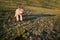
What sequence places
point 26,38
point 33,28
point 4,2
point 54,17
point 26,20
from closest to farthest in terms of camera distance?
point 26,38
point 33,28
point 26,20
point 54,17
point 4,2

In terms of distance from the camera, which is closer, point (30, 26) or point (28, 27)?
point (28, 27)

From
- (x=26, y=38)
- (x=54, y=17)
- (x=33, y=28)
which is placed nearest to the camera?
(x=26, y=38)

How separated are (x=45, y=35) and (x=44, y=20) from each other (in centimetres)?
326

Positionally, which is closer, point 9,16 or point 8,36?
point 8,36

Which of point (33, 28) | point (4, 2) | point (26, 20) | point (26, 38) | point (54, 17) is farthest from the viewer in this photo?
point (4, 2)

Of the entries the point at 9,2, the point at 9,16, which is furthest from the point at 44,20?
the point at 9,2

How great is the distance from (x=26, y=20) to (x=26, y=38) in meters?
3.43

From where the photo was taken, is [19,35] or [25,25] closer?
[19,35]

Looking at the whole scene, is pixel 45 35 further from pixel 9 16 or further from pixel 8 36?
pixel 9 16

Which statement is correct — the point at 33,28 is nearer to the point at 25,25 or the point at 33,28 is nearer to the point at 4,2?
the point at 25,25

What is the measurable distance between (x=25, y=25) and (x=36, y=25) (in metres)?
0.95

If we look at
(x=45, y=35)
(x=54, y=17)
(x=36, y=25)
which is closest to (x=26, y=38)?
(x=45, y=35)

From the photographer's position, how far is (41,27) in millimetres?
15773

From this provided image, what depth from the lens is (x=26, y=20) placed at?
16.9m
